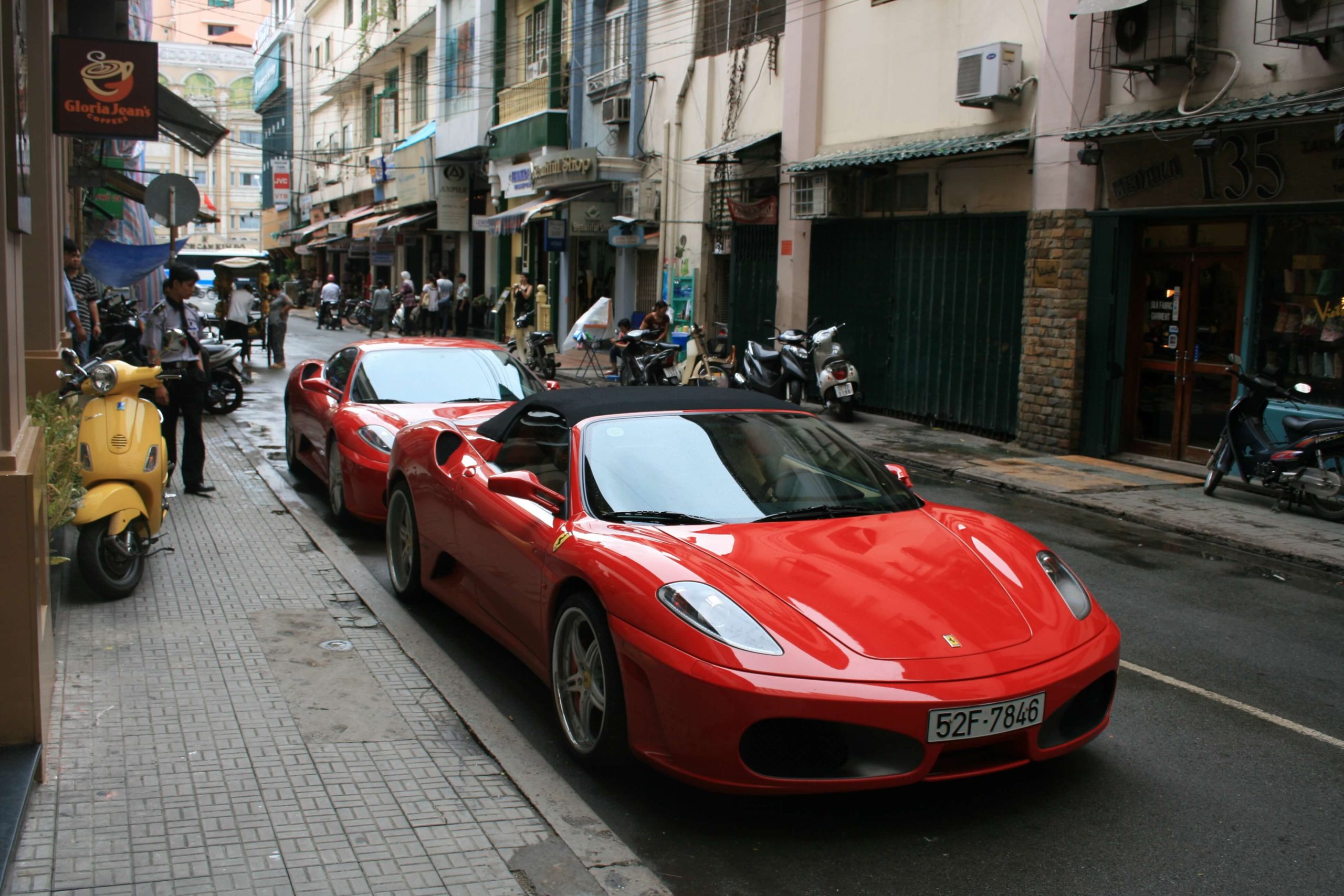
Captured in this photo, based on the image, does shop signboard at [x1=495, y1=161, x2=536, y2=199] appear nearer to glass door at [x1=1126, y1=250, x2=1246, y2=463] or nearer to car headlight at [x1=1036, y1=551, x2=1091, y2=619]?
glass door at [x1=1126, y1=250, x2=1246, y2=463]

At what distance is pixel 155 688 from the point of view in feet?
16.7

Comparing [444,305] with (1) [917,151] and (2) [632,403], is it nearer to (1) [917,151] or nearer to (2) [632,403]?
(1) [917,151]

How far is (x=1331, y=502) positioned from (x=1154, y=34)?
4.92 metres

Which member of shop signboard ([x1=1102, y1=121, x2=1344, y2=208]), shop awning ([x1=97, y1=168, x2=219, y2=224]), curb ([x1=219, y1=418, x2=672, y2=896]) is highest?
shop awning ([x1=97, y1=168, x2=219, y2=224])

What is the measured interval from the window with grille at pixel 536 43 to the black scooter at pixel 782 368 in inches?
591

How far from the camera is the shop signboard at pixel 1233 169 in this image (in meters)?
10.8

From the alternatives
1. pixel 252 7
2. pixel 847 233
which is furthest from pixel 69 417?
pixel 252 7

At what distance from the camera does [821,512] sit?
5.01 meters

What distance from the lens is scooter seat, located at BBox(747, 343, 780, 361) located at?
57.0ft

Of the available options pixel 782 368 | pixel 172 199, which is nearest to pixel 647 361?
pixel 782 368

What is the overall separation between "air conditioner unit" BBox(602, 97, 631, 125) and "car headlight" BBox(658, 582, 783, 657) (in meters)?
22.7

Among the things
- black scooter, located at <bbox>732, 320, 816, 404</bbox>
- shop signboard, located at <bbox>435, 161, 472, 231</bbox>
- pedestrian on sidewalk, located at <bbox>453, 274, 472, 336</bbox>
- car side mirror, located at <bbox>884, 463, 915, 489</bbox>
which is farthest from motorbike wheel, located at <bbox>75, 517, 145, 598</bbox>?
shop signboard, located at <bbox>435, 161, 472, 231</bbox>

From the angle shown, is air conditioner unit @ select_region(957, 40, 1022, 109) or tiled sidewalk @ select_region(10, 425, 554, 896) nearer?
tiled sidewalk @ select_region(10, 425, 554, 896)

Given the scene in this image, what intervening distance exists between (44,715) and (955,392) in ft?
42.3
